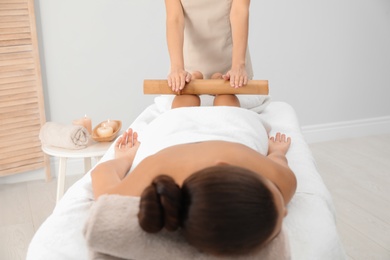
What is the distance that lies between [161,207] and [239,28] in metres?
1.37

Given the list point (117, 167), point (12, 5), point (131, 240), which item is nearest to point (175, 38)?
point (117, 167)

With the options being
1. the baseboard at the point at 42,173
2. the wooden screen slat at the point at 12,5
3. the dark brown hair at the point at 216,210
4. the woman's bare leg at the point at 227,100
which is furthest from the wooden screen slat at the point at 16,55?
the dark brown hair at the point at 216,210

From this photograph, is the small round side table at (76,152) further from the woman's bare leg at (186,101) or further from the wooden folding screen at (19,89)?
the wooden folding screen at (19,89)

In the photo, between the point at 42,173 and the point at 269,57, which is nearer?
the point at 42,173

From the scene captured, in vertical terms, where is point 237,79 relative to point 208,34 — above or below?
below

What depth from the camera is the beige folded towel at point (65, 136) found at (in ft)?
7.14

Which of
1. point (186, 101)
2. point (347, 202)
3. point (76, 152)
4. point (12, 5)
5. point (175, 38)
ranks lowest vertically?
point (347, 202)

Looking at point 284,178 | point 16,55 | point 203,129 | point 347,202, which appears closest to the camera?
point 284,178

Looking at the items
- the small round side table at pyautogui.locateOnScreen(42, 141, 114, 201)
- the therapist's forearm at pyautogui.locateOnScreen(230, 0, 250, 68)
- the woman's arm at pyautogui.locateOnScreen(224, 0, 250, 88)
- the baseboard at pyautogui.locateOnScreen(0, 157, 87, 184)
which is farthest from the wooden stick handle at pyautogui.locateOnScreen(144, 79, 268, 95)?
the baseboard at pyautogui.locateOnScreen(0, 157, 87, 184)

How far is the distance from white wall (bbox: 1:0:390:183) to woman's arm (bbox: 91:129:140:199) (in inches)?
56.1

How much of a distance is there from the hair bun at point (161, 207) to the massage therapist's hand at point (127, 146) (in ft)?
2.18

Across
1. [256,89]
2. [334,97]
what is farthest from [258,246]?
[334,97]

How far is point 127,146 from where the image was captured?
1.65m

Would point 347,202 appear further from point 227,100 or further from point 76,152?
point 76,152
